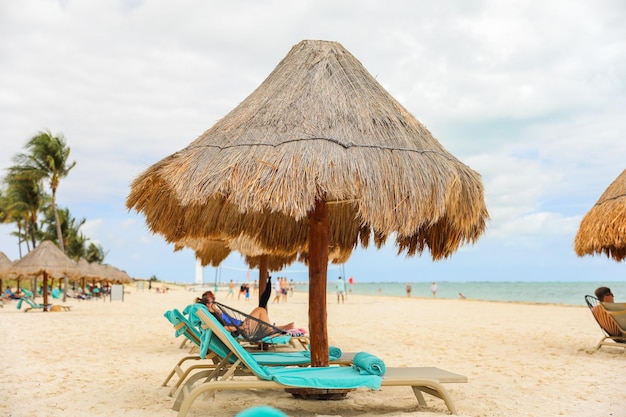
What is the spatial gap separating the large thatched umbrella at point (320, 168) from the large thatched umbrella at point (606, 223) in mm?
3791

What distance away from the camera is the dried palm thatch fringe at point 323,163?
179 inches

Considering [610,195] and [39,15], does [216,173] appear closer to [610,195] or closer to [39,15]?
[39,15]

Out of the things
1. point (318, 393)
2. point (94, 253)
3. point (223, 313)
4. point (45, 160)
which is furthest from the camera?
point (94, 253)

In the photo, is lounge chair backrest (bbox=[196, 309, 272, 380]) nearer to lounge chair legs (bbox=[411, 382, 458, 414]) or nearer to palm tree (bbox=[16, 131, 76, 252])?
lounge chair legs (bbox=[411, 382, 458, 414])

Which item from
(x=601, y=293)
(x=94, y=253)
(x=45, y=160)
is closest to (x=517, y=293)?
(x=94, y=253)

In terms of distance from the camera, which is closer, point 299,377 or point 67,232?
point 299,377

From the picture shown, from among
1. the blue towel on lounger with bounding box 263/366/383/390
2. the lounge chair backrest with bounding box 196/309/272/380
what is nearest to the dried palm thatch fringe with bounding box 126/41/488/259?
the lounge chair backrest with bounding box 196/309/272/380

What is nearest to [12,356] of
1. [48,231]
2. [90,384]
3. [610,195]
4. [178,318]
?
[90,384]

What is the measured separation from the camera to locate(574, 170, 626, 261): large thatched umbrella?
8.31 metres

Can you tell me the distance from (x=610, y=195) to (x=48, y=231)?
1583 inches

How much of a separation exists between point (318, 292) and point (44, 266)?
1638cm

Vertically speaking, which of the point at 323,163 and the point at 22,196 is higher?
the point at 22,196

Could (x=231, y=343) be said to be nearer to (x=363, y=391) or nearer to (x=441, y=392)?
(x=441, y=392)

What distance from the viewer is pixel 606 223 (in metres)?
8.47
